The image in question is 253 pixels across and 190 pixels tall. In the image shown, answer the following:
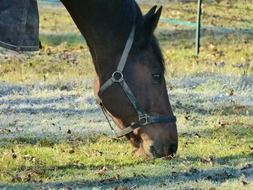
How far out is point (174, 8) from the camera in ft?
66.2

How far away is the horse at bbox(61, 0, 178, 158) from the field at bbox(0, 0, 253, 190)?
1.36 ft

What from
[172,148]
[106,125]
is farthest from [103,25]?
[106,125]

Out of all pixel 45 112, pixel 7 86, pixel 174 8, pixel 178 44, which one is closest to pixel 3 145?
pixel 45 112

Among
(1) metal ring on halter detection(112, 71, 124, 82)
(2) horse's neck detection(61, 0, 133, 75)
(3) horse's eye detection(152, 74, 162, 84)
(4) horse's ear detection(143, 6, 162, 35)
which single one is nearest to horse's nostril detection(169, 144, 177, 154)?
(3) horse's eye detection(152, 74, 162, 84)

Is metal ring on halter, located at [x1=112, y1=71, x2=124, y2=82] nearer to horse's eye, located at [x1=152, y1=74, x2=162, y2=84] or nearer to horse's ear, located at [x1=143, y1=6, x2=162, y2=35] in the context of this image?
horse's eye, located at [x1=152, y1=74, x2=162, y2=84]

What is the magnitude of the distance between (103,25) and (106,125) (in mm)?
3151

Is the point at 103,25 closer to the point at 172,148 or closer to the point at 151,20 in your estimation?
the point at 151,20

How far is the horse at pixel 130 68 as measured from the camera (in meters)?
5.35

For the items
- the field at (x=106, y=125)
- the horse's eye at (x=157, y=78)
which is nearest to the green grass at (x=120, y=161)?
the field at (x=106, y=125)

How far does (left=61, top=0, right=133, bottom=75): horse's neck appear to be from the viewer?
530cm

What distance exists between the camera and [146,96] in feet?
18.3

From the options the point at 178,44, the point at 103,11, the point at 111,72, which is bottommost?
the point at 178,44

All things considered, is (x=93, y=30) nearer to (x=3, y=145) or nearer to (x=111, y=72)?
(x=111, y=72)

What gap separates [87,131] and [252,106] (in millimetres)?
2507
